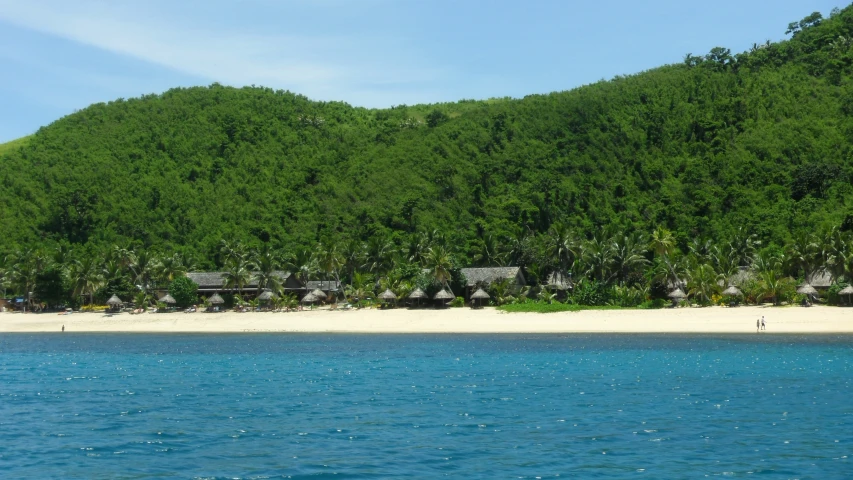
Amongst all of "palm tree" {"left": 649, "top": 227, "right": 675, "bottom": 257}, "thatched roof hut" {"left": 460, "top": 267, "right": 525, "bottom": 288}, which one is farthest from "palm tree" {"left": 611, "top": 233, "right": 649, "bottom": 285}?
"thatched roof hut" {"left": 460, "top": 267, "right": 525, "bottom": 288}

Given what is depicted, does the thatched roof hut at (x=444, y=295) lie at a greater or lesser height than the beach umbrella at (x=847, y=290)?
lesser

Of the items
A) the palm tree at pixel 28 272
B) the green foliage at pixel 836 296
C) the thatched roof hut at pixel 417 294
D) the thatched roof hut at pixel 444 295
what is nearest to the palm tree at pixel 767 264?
the green foliage at pixel 836 296

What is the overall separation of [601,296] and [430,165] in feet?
159

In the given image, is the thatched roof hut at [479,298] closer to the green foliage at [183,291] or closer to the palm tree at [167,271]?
the green foliage at [183,291]

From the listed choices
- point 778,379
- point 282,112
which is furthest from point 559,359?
point 282,112

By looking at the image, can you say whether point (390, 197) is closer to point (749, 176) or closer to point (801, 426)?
point (749, 176)

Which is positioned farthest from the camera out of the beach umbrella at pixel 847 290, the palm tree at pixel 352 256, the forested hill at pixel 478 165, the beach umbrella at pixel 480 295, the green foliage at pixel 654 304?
the forested hill at pixel 478 165

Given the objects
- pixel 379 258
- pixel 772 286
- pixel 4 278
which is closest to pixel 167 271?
pixel 4 278

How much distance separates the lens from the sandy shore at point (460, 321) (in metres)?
44.2

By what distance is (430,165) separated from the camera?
327ft

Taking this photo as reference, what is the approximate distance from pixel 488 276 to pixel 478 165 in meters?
37.3

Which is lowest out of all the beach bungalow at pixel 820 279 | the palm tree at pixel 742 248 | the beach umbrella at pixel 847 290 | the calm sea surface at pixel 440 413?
the calm sea surface at pixel 440 413

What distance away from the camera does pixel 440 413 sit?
68.7ft

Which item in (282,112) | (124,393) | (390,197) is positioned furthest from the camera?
(282,112)
